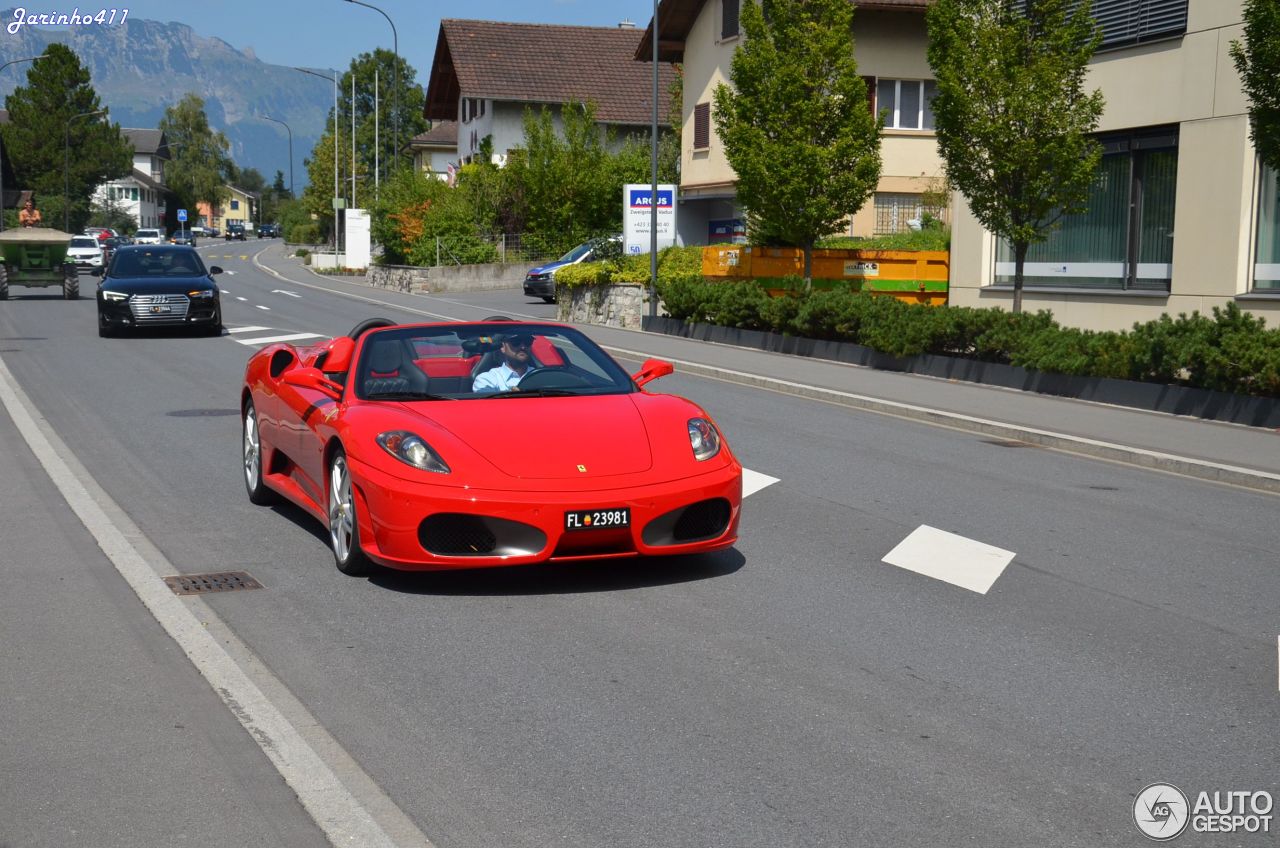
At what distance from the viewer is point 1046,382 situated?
1803cm

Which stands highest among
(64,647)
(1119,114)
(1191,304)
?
(1119,114)

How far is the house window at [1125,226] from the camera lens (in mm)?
21078

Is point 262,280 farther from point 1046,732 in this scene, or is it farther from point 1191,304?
point 1046,732

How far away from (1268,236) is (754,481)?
11220mm

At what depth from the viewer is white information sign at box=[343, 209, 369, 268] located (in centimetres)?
6397

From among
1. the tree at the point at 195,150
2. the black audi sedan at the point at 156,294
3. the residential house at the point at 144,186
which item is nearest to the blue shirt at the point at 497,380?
the black audi sedan at the point at 156,294

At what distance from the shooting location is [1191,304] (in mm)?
20234

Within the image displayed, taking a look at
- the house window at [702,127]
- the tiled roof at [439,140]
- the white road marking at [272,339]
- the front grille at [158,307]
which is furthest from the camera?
the tiled roof at [439,140]

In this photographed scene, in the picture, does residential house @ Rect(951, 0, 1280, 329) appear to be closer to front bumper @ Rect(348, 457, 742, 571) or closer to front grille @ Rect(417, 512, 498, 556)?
front bumper @ Rect(348, 457, 742, 571)

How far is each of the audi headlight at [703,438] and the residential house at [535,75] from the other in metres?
55.8

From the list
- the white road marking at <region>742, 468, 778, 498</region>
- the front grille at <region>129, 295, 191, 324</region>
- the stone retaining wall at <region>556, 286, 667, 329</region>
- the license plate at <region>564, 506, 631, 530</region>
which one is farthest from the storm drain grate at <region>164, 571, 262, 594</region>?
the stone retaining wall at <region>556, 286, 667, 329</region>

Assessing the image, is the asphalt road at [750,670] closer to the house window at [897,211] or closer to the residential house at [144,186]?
the house window at [897,211]

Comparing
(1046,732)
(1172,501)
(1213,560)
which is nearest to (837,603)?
(1046,732)

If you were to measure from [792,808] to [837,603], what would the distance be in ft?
9.30
